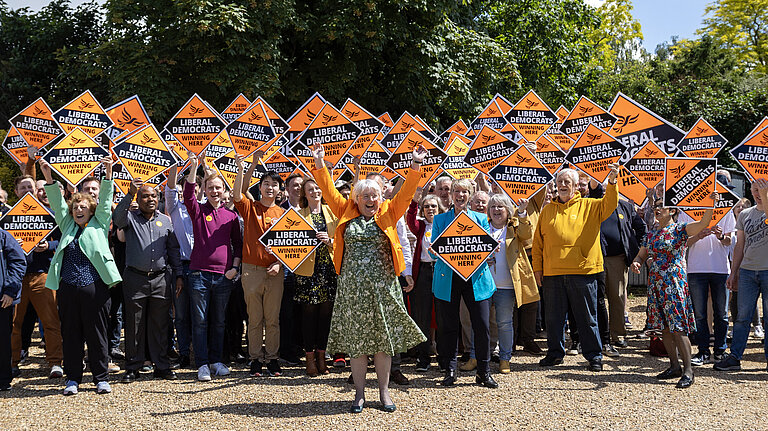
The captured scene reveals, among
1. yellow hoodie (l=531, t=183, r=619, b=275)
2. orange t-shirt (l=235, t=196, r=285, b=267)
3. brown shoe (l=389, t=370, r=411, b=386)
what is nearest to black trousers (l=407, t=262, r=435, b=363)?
brown shoe (l=389, t=370, r=411, b=386)

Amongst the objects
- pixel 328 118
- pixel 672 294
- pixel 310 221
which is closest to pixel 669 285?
pixel 672 294

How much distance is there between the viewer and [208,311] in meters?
8.01

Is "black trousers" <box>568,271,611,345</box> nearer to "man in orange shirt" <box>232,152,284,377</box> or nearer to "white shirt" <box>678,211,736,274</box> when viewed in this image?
"white shirt" <box>678,211,736,274</box>

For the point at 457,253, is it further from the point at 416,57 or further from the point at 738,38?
the point at 738,38

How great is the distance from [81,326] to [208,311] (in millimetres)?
1380

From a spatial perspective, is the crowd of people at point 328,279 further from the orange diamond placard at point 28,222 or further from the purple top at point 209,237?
the orange diamond placard at point 28,222

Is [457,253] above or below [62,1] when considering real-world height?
below

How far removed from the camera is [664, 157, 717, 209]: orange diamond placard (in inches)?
312

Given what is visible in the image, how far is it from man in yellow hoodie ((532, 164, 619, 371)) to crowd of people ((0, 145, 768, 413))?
0.02 metres

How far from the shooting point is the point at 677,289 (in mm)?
7332

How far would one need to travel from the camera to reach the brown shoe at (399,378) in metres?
7.45

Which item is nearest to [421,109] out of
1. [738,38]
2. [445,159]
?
[445,159]

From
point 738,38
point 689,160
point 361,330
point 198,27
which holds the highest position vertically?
point 738,38

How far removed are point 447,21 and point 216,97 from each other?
21.4 ft
